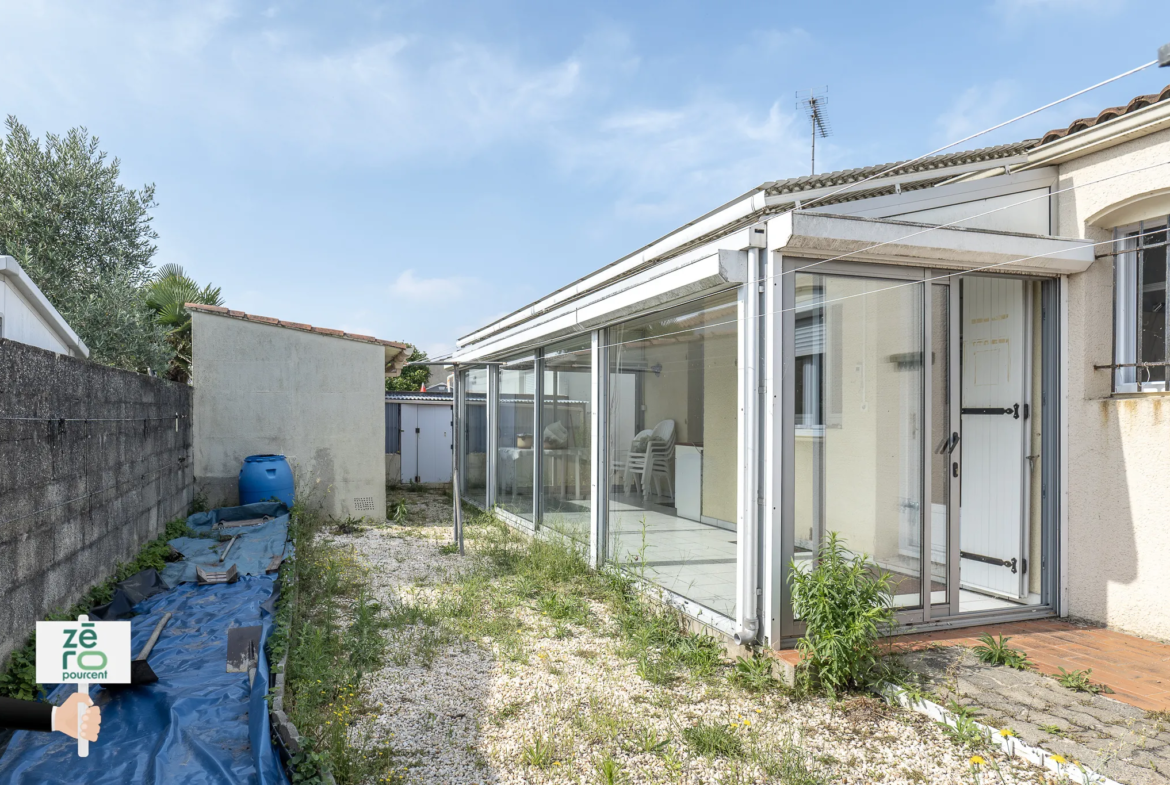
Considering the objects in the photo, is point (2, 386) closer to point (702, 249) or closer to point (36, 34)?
point (702, 249)

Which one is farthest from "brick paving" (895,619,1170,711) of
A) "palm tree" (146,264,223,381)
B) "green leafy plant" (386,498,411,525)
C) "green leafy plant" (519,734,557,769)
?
"palm tree" (146,264,223,381)

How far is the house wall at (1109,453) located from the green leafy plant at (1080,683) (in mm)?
1037

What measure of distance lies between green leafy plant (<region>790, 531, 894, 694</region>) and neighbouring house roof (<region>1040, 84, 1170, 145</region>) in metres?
3.30

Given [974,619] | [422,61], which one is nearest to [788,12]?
[422,61]

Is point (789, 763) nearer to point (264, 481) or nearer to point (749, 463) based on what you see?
point (749, 463)

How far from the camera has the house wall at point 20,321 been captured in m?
6.21

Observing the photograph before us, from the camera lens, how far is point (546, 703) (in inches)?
147

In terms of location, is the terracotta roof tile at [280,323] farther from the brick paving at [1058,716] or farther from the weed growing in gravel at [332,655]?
the brick paving at [1058,716]

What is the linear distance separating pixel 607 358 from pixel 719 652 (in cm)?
286

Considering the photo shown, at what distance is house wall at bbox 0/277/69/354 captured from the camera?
621 centimetres

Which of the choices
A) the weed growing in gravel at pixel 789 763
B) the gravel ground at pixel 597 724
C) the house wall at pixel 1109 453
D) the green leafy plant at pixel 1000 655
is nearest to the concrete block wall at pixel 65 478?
the gravel ground at pixel 597 724

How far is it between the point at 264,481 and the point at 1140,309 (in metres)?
8.93

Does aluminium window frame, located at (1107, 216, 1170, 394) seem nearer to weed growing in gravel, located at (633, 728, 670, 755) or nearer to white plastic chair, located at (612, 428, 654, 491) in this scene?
white plastic chair, located at (612, 428, 654, 491)

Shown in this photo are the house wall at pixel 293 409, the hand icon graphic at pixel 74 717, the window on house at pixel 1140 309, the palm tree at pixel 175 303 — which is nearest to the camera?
the hand icon graphic at pixel 74 717
